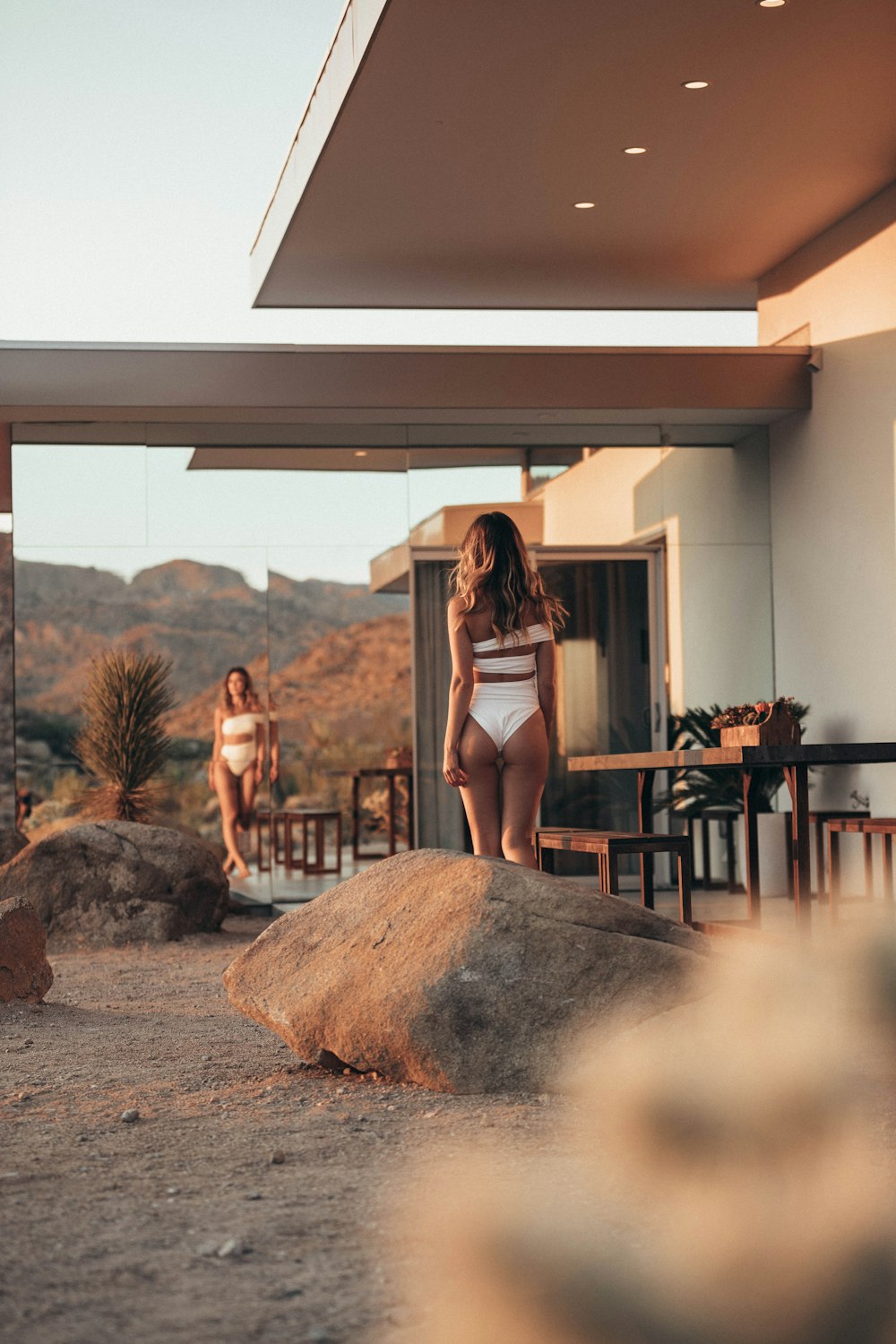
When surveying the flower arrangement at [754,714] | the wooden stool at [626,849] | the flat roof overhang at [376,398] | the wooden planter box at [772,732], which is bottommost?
the wooden stool at [626,849]

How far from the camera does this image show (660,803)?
374 inches

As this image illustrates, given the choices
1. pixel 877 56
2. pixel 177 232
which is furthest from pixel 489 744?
pixel 177 232

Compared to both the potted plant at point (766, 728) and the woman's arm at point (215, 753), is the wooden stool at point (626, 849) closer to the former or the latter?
the potted plant at point (766, 728)

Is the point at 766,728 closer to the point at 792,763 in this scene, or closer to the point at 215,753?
the point at 792,763

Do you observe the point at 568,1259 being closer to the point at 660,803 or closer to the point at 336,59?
the point at 336,59

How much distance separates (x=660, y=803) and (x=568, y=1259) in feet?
29.4

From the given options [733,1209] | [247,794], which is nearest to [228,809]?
[247,794]

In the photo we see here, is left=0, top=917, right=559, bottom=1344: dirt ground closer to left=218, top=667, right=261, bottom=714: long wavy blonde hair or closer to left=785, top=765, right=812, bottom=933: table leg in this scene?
left=785, top=765, right=812, bottom=933: table leg

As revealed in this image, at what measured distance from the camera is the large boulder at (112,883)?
7254 millimetres

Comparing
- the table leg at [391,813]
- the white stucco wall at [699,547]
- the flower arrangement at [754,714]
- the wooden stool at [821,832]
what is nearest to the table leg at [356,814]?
the table leg at [391,813]

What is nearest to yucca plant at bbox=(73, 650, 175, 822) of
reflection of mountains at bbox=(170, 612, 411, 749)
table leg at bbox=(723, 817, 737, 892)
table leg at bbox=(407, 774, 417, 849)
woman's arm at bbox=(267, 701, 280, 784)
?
reflection of mountains at bbox=(170, 612, 411, 749)

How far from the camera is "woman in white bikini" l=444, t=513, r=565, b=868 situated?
4.89 m

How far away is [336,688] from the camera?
9.23m

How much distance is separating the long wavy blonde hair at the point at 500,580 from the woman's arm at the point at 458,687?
62 mm
